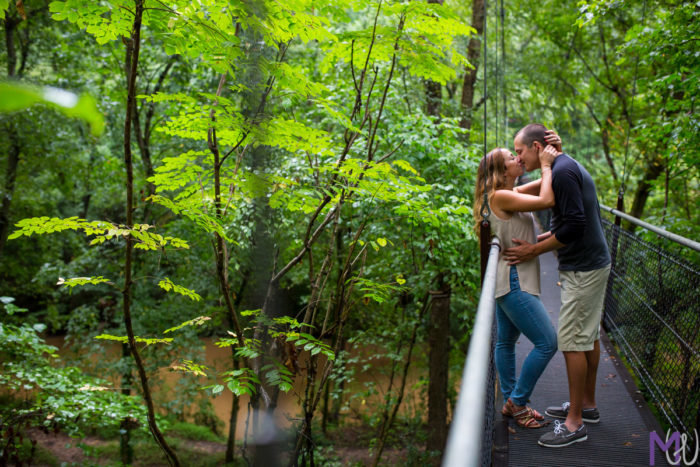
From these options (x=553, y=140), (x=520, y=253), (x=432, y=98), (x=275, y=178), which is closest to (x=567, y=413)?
(x=520, y=253)

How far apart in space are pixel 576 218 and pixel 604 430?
1.31 metres

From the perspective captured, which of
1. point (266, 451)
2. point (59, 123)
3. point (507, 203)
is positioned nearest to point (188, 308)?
point (59, 123)

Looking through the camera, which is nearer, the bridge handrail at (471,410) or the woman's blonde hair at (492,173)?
the bridge handrail at (471,410)

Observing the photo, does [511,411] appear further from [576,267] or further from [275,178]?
[275,178]

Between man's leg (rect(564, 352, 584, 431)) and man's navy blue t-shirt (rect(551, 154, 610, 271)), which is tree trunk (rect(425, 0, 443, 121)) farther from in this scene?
man's leg (rect(564, 352, 584, 431))

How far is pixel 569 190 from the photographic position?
245 centimetres

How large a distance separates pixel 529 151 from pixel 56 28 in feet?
30.1

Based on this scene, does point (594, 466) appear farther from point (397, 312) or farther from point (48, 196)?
point (48, 196)

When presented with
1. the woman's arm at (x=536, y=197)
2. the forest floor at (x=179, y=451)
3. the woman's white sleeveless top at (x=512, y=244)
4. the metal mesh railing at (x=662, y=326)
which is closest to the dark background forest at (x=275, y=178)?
the forest floor at (x=179, y=451)

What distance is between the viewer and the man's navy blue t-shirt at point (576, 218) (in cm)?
244

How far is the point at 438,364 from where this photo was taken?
7598 mm

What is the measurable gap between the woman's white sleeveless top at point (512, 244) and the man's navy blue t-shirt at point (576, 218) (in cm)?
15

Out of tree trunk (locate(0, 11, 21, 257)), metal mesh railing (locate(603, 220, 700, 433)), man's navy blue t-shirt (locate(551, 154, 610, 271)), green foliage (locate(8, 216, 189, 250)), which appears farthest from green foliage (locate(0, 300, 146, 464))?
metal mesh railing (locate(603, 220, 700, 433))

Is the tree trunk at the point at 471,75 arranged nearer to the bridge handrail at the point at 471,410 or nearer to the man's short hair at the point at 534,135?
the man's short hair at the point at 534,135
